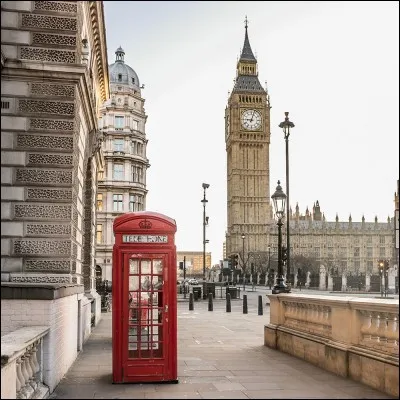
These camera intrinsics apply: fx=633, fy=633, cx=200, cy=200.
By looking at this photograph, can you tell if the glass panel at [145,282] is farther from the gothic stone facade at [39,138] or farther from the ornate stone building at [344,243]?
the ornate stone building at [344,243]

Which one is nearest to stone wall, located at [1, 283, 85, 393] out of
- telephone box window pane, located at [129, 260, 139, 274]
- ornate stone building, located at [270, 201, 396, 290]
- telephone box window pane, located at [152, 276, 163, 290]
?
telephone box window pane, located at [129, 260, 139, 274]

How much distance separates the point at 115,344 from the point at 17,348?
2.82 metres

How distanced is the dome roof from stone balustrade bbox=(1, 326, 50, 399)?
6440 cm

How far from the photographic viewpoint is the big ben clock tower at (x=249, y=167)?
140500 mm

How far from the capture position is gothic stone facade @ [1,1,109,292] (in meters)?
9.87

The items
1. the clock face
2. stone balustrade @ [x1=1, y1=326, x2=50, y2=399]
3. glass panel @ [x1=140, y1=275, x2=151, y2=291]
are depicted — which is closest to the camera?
stone balustrade @ [x1=1, y1=326, x2=50, y2=399]

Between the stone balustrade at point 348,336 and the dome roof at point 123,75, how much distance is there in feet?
200

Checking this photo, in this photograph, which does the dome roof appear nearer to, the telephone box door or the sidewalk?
the sidewalk

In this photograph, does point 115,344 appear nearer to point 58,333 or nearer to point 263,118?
point 58,333

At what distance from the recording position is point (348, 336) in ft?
31.4

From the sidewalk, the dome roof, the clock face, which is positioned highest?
the clock face

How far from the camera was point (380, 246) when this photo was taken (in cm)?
15962

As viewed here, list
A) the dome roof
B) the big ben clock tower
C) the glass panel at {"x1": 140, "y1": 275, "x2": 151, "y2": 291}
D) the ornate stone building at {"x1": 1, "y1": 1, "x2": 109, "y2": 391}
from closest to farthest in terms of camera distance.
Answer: the glass panel at {"x1": 140, "y1": 275, "x2": 151, "y2": 291}, the ornate stone building at {"x1": 1, "y1": 1, "x2": 109, "y2": 391}, the dome roof, the big ben clock tower

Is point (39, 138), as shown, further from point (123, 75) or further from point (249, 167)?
point (249, 167)
